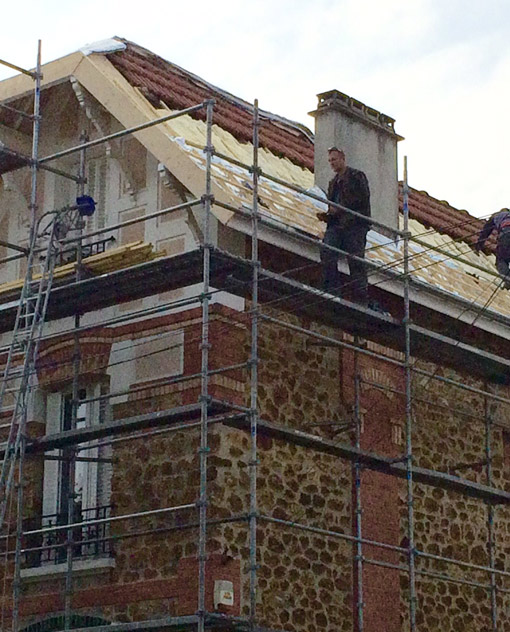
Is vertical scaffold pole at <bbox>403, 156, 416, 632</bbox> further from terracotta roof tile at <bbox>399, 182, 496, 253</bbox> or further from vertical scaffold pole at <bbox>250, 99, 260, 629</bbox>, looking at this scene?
terracotta roof tile at <bbox>399, 182, 496, 253</bbox>

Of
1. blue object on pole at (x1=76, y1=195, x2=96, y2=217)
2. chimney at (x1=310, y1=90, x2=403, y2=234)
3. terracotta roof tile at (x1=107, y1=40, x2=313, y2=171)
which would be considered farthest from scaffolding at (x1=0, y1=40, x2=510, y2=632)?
chimney at (x1=310, y1=90, x2=403, y2=234)

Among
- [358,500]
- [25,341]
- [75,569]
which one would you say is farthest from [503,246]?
[75,569]

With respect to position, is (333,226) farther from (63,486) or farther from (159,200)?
(63,486)

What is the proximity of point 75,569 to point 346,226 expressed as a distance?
4.98 meters

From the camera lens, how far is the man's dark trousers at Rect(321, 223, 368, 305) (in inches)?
784

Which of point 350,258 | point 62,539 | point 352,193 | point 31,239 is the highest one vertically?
point 352,193

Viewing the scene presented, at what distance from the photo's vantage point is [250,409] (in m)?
17.7

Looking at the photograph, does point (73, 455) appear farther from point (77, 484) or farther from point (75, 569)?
point (75, 569)

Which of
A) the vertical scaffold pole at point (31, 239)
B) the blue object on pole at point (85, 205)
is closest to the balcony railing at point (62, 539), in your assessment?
the vertical scaffold pole at point (31, 239)

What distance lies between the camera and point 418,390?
22.2 meters

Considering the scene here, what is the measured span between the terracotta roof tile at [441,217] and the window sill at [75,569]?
755cm

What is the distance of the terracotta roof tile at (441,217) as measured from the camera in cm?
2506

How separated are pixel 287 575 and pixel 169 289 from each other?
3464 millimetres

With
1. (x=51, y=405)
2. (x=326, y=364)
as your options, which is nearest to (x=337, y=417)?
(x=326, y=364)
